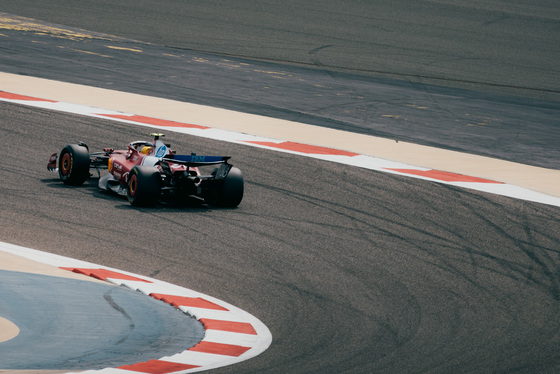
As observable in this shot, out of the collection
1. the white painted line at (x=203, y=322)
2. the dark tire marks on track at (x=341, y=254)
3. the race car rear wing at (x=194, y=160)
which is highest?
the race car rear wing at (x=194, y=160)

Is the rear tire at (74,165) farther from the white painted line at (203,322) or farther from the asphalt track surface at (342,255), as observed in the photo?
the white painted line at (203,322)

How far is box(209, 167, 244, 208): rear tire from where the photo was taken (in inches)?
424

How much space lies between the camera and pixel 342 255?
9.38 metres

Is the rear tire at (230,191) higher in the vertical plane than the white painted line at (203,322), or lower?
higher

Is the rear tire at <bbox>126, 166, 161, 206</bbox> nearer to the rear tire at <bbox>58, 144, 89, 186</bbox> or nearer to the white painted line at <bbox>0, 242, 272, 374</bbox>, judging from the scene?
the rear tire at <bbox>58, 144, 89, 186</bbox>

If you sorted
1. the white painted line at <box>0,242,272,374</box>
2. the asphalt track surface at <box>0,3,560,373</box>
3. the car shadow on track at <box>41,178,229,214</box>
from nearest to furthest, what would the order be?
the white painted line at <box>0,242,272,374</box>, the asphalt track surface at <box>0,3,560,373</box>, the car shadow on track at <box>41,178,229,214</box>

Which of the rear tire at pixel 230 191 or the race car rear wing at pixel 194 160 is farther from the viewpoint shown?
the rear tire at pixel 230 191

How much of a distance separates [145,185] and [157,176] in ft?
0.54

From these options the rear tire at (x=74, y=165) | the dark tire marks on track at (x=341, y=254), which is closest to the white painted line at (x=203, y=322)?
the dark tire marks on track at (x=341, y=254)

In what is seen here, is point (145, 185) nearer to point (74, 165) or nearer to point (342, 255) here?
point (74, 165)

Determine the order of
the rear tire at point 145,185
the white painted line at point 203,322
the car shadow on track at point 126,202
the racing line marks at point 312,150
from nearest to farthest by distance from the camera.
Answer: the white painted line at point 203,322
the rear tire at point 145,185
the car shadow on track at point 126,202
the racing line marks at point 312,150

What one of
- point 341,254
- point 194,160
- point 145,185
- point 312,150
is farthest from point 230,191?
point 312,150

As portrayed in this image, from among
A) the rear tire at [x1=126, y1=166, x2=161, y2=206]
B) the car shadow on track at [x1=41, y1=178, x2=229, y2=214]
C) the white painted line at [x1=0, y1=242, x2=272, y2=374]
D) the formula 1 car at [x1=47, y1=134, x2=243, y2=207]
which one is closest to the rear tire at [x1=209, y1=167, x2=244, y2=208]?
the formula 1 car at [x1=47, y1=134, x2=243, y2=207]

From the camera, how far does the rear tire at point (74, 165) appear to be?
11.2 meters
